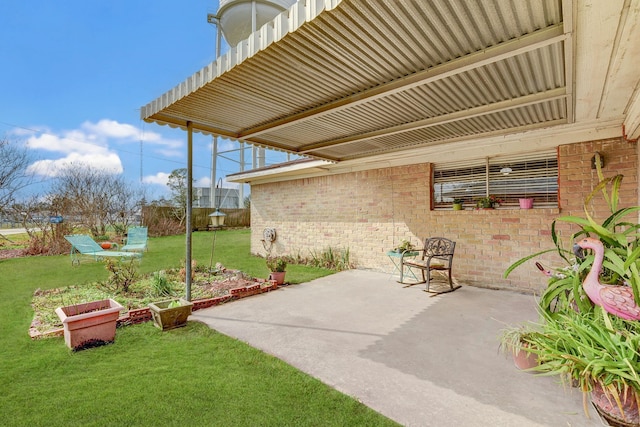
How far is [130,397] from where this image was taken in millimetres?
2330

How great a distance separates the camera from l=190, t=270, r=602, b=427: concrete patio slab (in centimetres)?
220

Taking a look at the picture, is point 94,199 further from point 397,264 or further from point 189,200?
point 397,264

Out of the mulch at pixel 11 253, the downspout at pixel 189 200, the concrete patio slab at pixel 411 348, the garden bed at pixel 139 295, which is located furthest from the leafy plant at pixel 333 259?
the mulch at pixel 11 253

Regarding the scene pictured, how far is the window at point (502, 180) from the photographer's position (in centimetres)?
523

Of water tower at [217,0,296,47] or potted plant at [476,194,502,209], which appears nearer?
potted plant at [476,194,502,209]

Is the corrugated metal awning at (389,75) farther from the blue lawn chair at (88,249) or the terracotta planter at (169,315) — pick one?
the blue lawn chair at (88,249)

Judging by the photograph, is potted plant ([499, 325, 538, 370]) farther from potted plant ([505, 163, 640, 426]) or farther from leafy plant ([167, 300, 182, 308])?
leafy plant ([167, 300, 182, 308])

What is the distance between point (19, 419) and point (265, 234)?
7707 mm

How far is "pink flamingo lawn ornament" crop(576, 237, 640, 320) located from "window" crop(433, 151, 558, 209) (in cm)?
355

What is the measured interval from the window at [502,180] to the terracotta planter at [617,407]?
159 inches

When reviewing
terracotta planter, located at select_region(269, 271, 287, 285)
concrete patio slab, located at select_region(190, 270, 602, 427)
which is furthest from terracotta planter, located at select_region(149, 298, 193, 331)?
terracotta planter, located at select_region(269, 271, 287, 285)

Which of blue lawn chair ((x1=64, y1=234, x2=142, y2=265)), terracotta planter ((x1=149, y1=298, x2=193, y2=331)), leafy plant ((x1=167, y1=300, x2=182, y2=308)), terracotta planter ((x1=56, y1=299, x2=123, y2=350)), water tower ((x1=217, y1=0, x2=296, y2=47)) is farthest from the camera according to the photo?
water tower ((x1=217, y1=0, x2=296, y2=47))

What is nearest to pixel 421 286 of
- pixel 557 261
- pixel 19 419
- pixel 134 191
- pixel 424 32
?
pixel 557 261

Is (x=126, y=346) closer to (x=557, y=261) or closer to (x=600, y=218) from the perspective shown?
(x=557, y=261)
